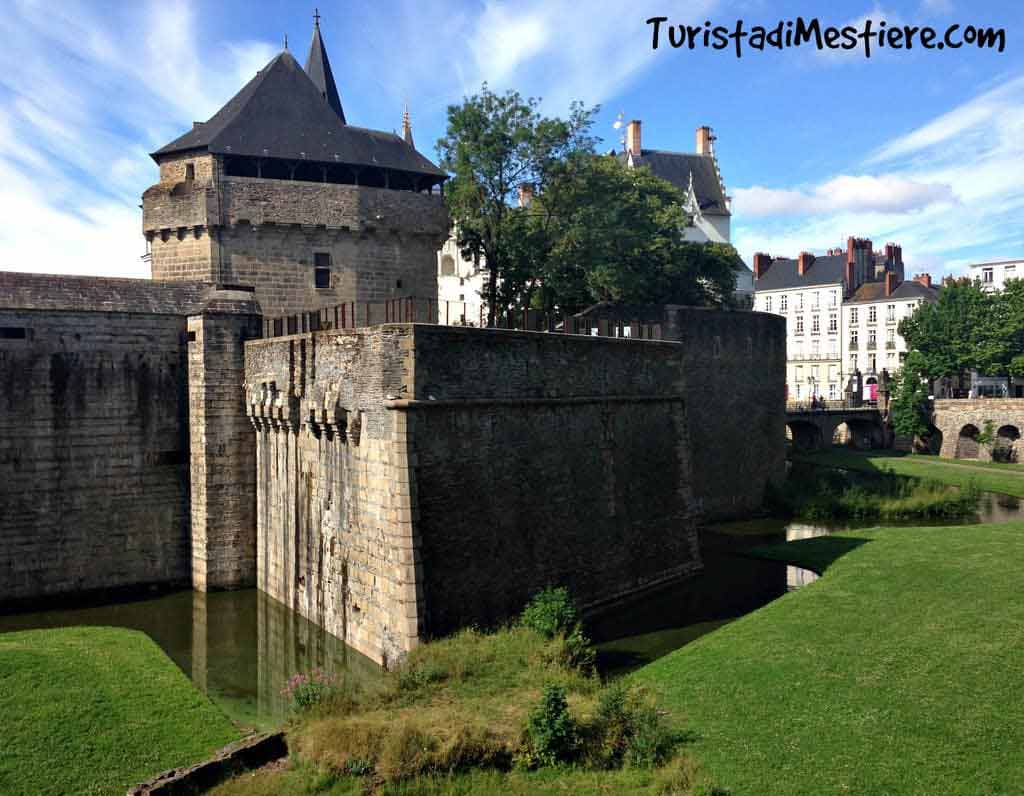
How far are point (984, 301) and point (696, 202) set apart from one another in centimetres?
1963

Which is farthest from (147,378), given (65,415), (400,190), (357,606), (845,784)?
(845,784)

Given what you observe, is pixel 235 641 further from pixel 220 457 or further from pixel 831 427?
pixel 831 427

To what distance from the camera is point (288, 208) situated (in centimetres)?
2628

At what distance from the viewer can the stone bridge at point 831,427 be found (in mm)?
48250

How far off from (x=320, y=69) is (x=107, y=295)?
18.8 m

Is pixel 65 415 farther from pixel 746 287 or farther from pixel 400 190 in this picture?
pixel 746 287

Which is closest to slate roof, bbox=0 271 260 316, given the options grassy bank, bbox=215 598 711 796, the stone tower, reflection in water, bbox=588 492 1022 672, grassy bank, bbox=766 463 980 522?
the stone tower

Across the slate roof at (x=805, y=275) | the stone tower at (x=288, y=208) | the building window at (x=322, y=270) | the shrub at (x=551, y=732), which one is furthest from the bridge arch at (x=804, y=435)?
the shrub at (x=551, y=732)

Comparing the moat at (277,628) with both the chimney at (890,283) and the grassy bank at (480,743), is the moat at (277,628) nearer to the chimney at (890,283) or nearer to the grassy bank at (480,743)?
the grassy bank at (480,743)

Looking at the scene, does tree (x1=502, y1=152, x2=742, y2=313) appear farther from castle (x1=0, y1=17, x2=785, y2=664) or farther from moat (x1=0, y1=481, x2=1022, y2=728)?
moat (x1=0, y1=481, x2=1022, y2=728)

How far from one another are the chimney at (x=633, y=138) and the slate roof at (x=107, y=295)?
44185 millimetres

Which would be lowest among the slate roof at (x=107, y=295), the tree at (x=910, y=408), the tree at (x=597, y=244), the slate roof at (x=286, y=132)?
the tree at (x=910, y=408)

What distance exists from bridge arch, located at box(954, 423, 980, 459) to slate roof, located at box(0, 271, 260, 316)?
42.8m

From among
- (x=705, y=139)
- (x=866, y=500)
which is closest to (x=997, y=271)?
(x=705, y=139)
